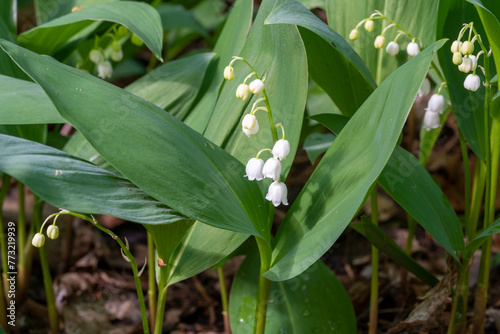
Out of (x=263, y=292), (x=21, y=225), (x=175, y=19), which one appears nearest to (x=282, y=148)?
(x=263, y=292)

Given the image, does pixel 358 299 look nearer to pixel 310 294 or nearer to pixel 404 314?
pixel 404 314

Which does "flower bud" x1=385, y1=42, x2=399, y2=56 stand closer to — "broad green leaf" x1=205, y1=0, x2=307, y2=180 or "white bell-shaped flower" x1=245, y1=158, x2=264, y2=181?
"broad green leaf" x1=205, y1=0, x2=307, y2=180

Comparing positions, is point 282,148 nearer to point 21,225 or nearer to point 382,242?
point 382,242

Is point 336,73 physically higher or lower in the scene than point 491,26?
lower

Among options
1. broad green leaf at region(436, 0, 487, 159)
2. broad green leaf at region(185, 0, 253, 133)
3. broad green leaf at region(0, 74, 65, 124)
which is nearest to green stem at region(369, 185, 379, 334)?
broad green leaf at region(436, 0, 487, 159)

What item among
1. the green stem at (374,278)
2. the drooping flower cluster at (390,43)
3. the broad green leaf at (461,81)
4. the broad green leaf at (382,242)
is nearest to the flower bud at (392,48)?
the drooping flower cluster at (390,43)
